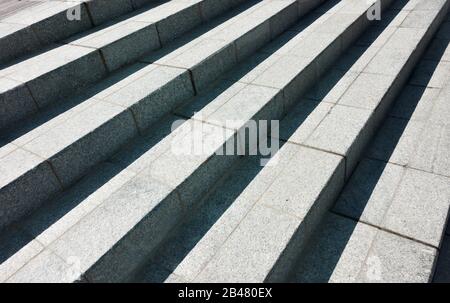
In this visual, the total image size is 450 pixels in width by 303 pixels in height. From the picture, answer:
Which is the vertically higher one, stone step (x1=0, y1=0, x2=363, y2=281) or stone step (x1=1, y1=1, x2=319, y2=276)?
stone step (x1=1, y1=1, x2=319, y2=276)

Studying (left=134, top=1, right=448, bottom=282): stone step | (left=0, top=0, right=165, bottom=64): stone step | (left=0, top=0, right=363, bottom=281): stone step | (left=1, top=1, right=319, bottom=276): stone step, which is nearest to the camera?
(left=0, top=0, right=363, bottom=281): stone step

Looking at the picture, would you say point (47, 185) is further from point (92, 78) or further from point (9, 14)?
point (9, 14)

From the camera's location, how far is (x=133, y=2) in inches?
206

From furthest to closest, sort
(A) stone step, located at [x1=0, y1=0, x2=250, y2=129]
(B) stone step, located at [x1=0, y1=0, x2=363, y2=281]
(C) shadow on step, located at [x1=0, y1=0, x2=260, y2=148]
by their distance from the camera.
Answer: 1. (A) stone step, located at [x1=0, y1=0, x2=250, y2=129]
2. (C) shadow on step, located at [x1=0, y1=0, x2=260, y2=148]
3. (B) stone step, located at [x1=0, y1=0, x2=363, y2=281]

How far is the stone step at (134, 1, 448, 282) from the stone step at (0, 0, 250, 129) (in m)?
2.07

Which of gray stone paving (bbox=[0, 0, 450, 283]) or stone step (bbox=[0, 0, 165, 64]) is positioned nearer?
gray stone paving (bbox=[0, 0, 450, 283])

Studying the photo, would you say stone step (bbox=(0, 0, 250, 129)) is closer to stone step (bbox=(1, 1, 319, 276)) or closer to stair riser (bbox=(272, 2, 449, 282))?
stone step (bbox=(1, 1, 319, 276))

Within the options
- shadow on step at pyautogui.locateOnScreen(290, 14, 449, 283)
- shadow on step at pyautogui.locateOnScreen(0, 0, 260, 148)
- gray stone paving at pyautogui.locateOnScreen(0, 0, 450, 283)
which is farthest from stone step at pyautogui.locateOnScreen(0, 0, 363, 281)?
shadow on step at pyautogui.locateOnScreen(290, 14, 449, 283)

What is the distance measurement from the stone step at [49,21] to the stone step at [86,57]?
16 cm

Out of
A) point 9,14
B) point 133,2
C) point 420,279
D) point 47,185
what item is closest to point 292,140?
point 420,279

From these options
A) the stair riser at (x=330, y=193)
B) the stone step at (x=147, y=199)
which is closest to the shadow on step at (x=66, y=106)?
the stone step at (x=147, y=199)

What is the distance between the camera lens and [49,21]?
429cm

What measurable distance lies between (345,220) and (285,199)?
0.66m

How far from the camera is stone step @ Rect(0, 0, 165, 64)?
405 centimetres
